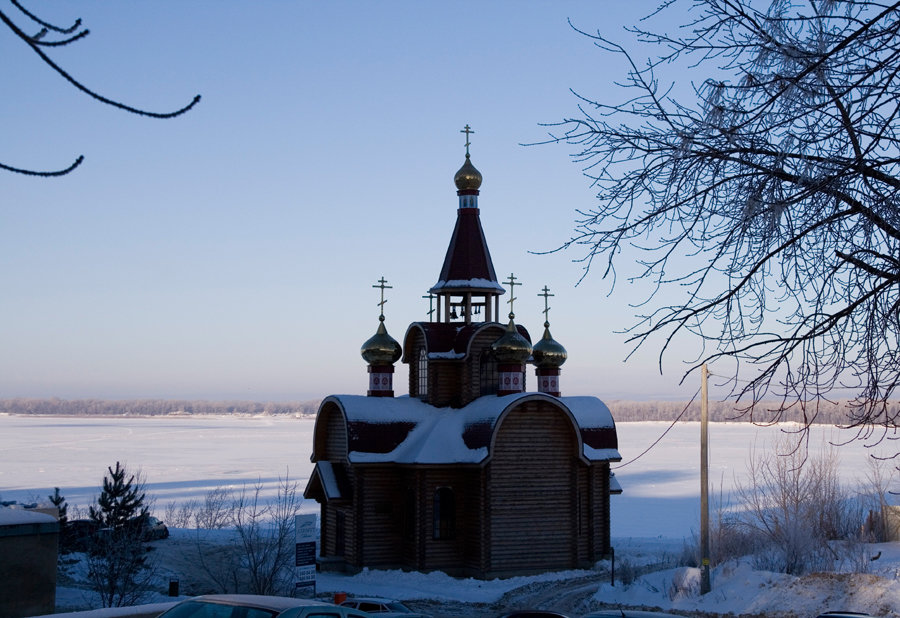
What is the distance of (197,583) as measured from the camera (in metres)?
22.8

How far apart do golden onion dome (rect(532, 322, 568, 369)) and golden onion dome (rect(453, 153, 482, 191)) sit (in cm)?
496

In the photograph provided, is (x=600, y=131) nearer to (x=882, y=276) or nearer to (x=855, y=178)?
(x=855, y=178)

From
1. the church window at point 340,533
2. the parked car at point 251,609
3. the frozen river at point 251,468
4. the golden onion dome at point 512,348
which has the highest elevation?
the golden onion dome at point 512,348

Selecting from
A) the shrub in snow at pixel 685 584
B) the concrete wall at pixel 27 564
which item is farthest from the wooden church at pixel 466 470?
the concrete wall at pixel 27 564

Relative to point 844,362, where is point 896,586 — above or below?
below

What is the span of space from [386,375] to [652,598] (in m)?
9.53

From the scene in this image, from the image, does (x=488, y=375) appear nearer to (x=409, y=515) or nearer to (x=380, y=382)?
(x=380, y=382)

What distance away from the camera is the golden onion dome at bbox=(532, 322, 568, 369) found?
26.3m

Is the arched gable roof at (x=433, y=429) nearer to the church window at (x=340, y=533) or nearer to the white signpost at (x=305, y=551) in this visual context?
the church window at (x=340, y=533)

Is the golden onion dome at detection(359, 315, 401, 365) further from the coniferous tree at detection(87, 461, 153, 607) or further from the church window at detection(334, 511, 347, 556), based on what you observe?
the coniferous tree at detection(87, 461, 153, 607)

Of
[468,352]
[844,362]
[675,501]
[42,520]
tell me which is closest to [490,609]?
[468,352]

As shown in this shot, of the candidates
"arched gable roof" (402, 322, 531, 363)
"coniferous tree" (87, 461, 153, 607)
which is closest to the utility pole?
"arched gable roof" (402, 322, 531, 363)

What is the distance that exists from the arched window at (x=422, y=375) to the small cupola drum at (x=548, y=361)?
3.40 m

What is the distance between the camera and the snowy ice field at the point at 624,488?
16.7m
